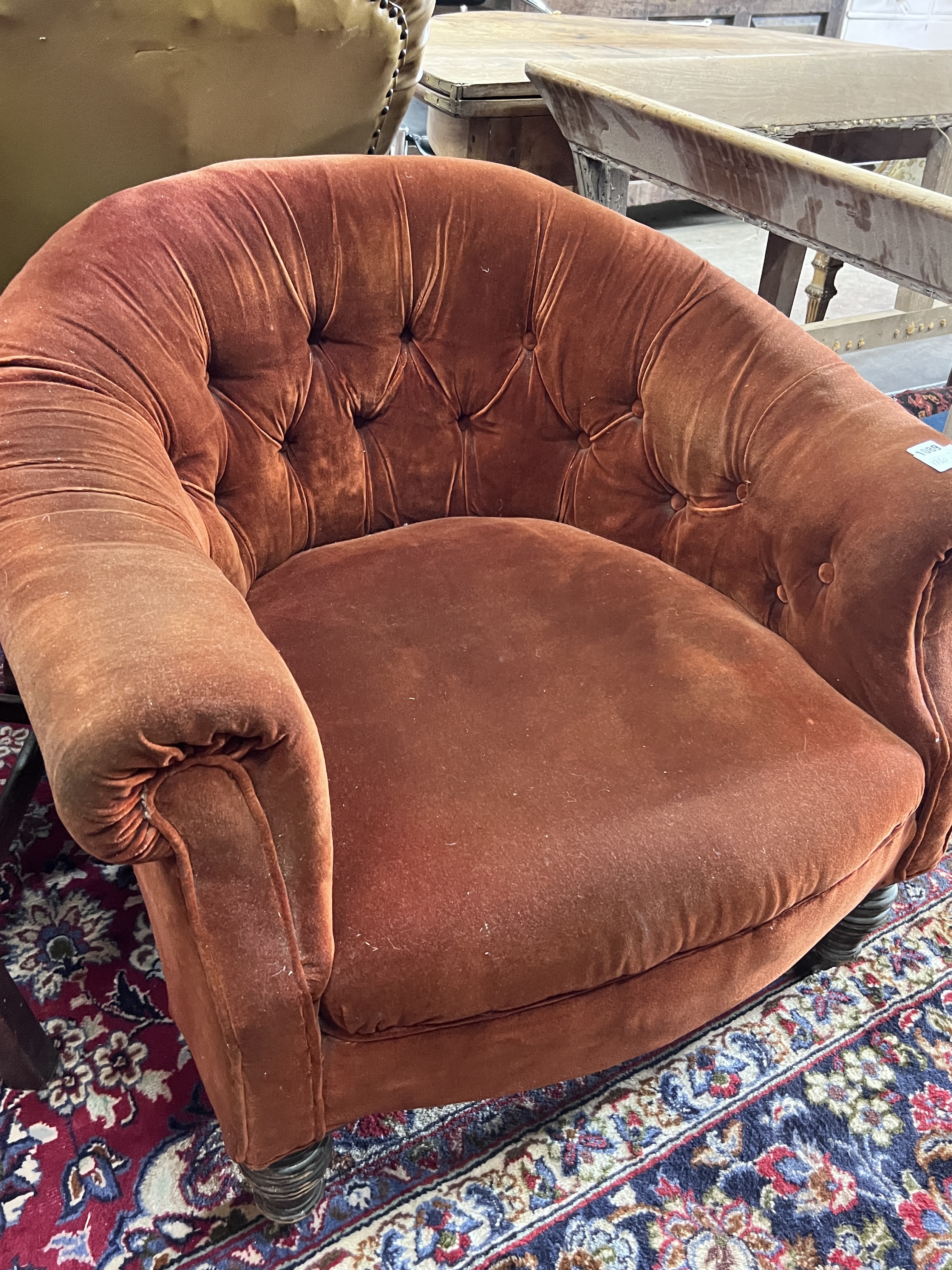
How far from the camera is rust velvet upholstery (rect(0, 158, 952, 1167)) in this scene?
665mm

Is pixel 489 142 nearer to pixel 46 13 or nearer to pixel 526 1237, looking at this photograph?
pixel 46 13

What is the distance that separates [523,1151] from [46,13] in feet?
3.88

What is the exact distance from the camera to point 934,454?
89 cm

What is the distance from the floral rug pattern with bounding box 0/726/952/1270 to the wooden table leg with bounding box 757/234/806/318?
1.58 metres

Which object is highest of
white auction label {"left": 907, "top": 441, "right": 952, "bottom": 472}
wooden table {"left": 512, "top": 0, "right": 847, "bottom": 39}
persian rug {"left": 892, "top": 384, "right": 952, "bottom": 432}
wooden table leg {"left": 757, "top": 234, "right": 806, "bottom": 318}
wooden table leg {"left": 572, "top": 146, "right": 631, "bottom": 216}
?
wooden table {"left": 512, "top": 0, "right": 847, "bottom": 39}

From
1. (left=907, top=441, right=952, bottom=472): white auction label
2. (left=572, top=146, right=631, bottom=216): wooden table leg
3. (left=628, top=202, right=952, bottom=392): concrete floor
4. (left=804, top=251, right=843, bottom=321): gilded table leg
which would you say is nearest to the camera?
(left=907, top=441, right=952, bottom=472): white auction label

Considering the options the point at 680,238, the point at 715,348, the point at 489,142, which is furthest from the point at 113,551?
the point at 680,238

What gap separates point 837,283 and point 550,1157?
326 cm

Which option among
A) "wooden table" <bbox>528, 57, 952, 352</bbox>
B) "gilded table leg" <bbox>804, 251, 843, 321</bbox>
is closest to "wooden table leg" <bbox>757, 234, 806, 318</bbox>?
"wooden table" <bbox>528, 57, 952, 352</bbox>

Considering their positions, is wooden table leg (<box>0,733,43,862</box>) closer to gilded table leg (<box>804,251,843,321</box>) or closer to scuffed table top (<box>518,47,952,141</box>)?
scuffed table top (<box>518,47,952,141</box>)

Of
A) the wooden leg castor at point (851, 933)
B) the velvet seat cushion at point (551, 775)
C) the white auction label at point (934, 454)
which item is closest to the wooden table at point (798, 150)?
the white auction label at point (934, 454)

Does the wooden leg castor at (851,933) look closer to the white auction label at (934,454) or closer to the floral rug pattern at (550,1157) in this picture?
the floral rug pattern at (550,1157)

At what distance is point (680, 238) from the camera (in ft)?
11.6

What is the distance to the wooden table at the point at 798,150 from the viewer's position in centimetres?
110
